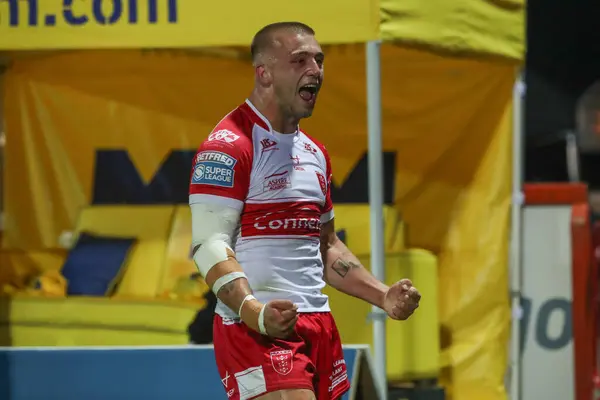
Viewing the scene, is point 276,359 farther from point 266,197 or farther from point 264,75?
point 264,75

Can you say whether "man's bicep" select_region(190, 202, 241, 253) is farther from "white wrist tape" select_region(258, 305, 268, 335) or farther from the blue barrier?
the blue barrier

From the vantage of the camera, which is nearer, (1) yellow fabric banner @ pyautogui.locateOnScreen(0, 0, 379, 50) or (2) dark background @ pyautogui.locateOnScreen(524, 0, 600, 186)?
(1) yellow fabric banner @ pyautogui.locateOnScreen(0, 0, 379, 50)

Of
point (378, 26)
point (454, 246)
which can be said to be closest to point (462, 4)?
point (378, 26)

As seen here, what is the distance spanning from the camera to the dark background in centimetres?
1157

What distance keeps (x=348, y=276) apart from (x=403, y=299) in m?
0.37

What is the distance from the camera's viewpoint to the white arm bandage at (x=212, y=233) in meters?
3.24

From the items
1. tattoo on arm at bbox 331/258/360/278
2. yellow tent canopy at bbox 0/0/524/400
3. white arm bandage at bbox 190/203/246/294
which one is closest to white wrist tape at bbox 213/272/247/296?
white arm bandage at bbox 190/203/246/294

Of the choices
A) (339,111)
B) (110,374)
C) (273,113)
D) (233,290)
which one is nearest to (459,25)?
(339,111)

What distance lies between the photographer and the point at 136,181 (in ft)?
25.7

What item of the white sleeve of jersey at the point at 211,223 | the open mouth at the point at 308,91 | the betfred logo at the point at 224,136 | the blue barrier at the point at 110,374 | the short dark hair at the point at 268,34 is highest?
the short dark hair at the point at 268,34

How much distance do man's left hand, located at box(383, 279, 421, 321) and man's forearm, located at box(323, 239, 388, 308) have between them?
170mm

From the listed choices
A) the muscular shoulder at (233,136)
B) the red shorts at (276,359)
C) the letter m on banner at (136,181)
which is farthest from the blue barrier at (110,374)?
the letter m on banner at (136,181)

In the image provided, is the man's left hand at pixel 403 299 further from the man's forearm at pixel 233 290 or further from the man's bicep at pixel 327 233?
Result: the man's forearm at pixel 233 290

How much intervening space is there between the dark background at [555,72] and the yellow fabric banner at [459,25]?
5.72 metres
